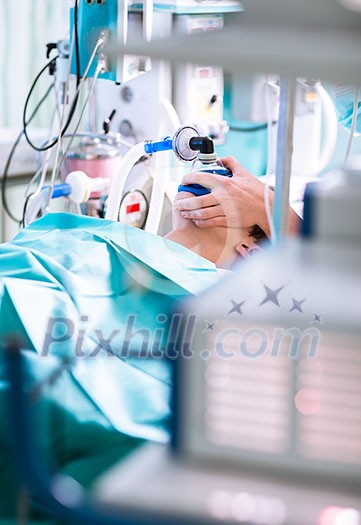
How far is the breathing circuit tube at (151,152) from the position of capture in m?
1.82

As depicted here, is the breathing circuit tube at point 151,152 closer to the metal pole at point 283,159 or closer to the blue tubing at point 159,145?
the blue tubing at point 159,145

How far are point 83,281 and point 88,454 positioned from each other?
1.42 ft

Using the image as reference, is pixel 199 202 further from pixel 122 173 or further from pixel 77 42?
pixel 77 42

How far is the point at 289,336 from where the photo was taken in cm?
61

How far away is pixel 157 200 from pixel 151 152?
0.17 m

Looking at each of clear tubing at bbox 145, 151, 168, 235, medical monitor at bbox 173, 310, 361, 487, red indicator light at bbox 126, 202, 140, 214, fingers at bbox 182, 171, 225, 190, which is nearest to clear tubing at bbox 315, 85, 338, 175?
red indicator light at bbox 126, 202, 140, 214

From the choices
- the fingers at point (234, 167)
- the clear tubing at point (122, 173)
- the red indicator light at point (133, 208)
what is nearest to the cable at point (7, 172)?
the red indicator light at point (133, 208)

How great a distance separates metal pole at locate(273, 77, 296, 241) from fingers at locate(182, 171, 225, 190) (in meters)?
0.73

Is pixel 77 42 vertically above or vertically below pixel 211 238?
above

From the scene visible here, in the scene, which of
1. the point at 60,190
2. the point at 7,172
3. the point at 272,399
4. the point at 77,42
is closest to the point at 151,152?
the point at 60,190

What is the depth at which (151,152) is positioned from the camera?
1.96 meters

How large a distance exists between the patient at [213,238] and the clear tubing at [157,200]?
20cm

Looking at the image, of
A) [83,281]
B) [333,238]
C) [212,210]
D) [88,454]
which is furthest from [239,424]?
[212,210]

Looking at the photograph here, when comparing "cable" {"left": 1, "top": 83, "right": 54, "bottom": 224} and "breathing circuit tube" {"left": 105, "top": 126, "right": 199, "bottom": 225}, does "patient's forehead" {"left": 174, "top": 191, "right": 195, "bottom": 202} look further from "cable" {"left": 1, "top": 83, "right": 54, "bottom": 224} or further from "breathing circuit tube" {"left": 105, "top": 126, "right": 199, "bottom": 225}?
"cable" {"left": 1, "top": 83, "right": 54, "bottom": 224}
